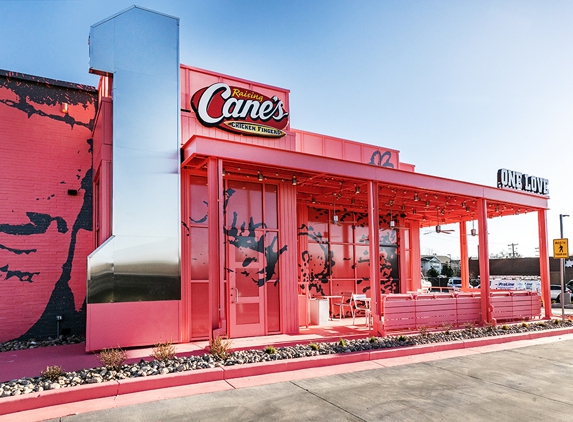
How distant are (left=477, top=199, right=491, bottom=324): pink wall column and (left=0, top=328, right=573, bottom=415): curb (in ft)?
9.11

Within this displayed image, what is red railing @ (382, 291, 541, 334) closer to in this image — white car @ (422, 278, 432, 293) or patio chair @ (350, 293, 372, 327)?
patio chair @ (350, 293, 372, 327)

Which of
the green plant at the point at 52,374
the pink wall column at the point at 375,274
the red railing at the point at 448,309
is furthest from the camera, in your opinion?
the red railing at the point at 448,309

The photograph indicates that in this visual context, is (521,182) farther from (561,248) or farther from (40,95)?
(40,95)

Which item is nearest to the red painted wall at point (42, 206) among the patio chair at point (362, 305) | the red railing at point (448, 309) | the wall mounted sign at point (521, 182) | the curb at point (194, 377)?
the curb at point (194, 377)

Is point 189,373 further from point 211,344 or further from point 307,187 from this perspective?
point 307,187

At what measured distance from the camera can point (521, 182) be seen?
15438mm

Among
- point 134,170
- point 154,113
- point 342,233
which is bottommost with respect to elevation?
point 342,233

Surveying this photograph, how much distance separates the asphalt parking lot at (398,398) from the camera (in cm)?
581

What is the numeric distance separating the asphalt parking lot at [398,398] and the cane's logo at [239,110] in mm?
6298

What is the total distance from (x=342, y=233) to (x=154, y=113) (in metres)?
8.63

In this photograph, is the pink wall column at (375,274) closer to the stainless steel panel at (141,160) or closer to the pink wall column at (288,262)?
the pink wall column at (288,262)

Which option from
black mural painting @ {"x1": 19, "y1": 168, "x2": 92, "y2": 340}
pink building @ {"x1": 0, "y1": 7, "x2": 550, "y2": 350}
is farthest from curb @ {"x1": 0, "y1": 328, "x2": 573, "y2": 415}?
black mural painting @ {"x1": 19, "y1": 168, "x2": 92, "y2": 340}

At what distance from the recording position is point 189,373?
287 inches

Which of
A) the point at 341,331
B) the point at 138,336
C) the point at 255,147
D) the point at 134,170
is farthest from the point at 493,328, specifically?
the point at 134,170
